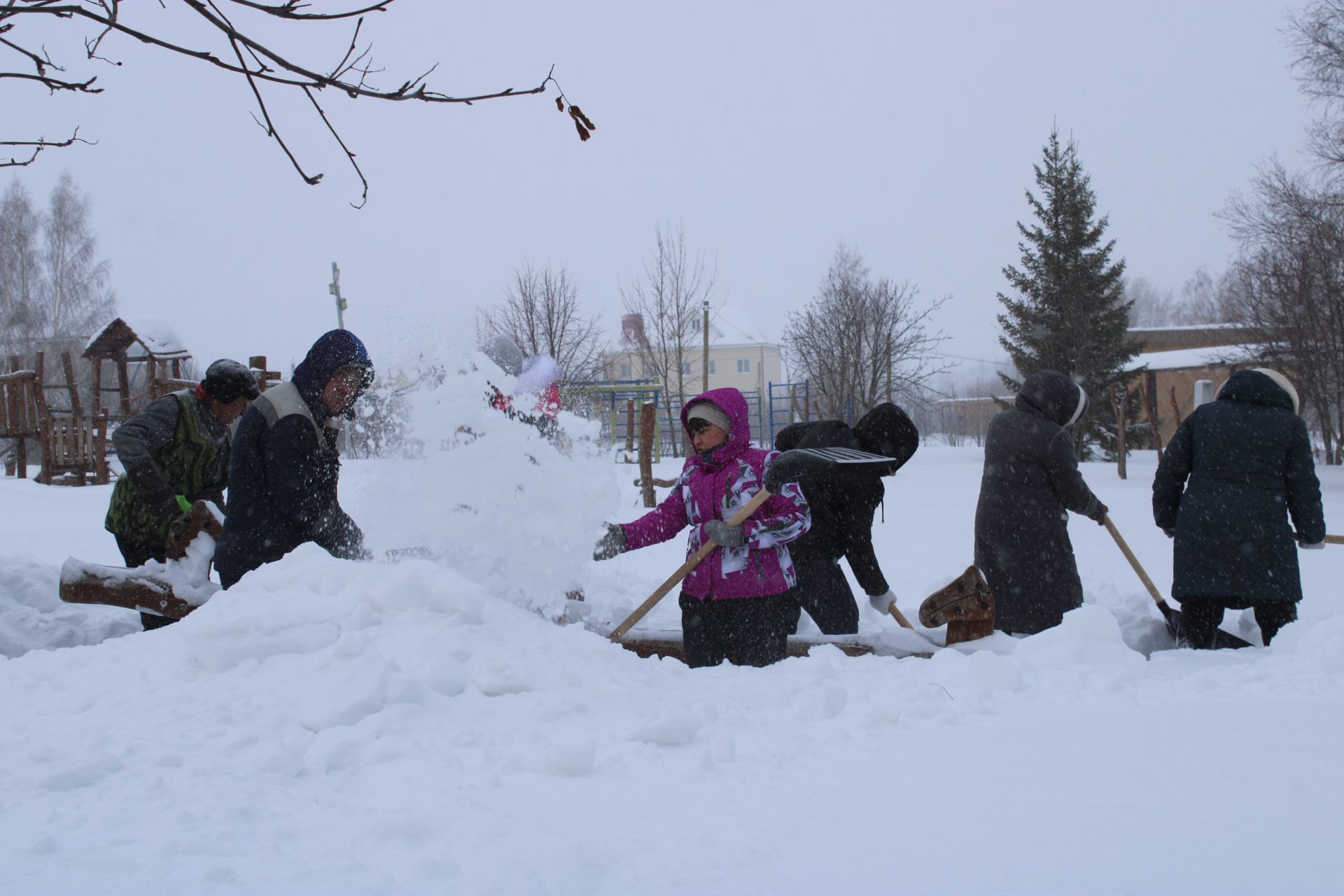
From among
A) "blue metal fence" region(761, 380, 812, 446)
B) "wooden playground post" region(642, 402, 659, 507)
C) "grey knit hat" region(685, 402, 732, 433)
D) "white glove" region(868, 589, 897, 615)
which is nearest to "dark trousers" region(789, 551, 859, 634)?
"white glove" region(868, 589, 897, 615)

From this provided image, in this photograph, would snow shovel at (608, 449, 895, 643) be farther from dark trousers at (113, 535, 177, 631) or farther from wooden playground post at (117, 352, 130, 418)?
wooden playground post at (117, 352, 130, 418)

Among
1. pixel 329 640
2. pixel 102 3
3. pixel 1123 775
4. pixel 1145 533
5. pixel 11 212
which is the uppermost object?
pixel 11 212

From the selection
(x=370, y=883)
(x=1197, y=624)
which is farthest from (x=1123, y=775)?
(x=1197, y=624)

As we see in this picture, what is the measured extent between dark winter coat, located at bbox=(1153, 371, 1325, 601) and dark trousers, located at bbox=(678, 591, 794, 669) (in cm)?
191

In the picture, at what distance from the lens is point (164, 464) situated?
161 inches

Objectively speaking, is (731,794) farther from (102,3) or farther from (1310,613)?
(1310,613)

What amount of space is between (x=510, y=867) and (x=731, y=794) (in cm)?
54

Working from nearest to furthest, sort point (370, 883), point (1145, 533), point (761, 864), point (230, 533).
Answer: point (370, 883)
point (761, 864)
point (230, 533)
point (1145, 533)

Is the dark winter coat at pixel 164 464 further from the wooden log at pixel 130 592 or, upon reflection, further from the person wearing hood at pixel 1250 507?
the person wearing hood at pixel 1250 507

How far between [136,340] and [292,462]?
15.7 meters

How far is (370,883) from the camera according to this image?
1.45 m

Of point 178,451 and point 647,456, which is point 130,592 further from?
point 647,456

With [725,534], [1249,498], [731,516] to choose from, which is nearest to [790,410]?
[1249,498]

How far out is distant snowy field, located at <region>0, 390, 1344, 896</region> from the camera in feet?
5.10
